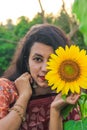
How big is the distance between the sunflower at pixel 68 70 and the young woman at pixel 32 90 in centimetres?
32

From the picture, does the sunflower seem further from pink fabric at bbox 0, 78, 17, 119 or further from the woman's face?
pink fabric at bbox 0, 78, 17, 119

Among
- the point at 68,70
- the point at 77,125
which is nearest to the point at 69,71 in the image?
the point at 68,70

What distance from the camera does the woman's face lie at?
4.53ft

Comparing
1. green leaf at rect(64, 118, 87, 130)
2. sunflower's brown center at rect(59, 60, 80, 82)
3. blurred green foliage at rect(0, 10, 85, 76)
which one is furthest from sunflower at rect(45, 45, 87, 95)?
blurred green foliage at rect(0, 10, 85, 76)

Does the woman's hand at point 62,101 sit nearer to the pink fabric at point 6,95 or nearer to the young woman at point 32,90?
the young woman at point 32,90

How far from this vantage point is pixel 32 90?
1579mm

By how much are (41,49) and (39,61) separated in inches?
3.4

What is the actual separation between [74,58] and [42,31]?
637mm

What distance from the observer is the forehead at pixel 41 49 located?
4.87 feet

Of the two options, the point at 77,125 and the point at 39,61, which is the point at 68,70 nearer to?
the point at 77,125

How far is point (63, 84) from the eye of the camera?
3.25 ft

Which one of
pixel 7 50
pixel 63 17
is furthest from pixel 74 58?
pixel 63 17

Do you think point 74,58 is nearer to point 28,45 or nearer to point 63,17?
point 28,45

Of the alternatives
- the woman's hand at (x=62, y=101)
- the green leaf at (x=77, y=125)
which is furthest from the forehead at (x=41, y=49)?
the green leaf at (x=77, y=125)
